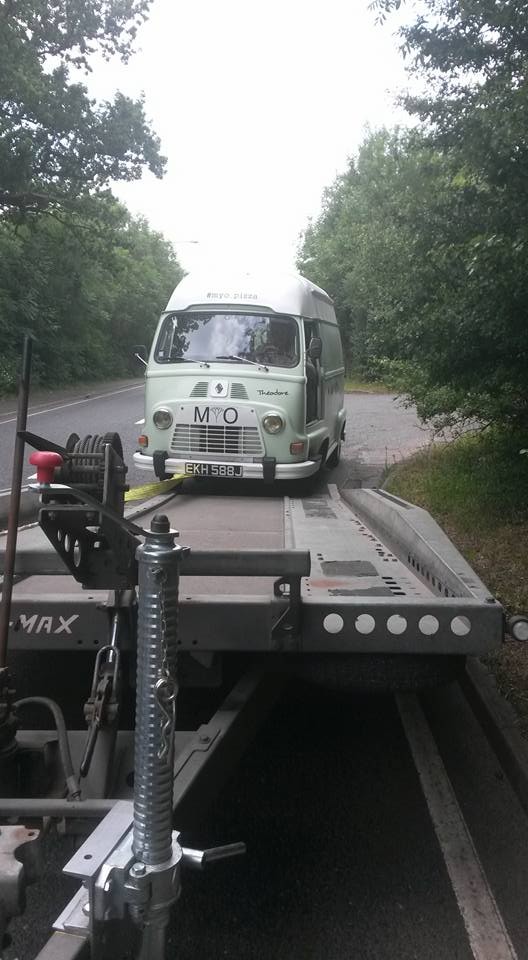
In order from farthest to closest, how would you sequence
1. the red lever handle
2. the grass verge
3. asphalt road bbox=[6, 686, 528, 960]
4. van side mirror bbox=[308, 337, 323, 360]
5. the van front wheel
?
1. the van front wheel
2. van side mirror bbox=[308, 337, 323, 360]
3. the grass verge
4. asphalt road bbox=[6, 686, 528, 960]
5. the red lever handle

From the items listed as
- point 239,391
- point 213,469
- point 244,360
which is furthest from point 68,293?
point 213,469

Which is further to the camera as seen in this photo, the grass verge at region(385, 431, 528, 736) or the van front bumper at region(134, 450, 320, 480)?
the van front bumper at region(134, 450, 320, 480)

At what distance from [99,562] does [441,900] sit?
166 cm

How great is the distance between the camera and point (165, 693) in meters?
1.87

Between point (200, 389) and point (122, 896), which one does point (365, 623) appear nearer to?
point (122, 896)

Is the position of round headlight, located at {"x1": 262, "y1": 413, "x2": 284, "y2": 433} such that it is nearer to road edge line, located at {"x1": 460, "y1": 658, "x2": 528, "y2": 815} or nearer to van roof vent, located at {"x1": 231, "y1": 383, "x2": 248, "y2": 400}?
van roof vent, located at {"x1": 231, "y1": 383, "x2": 248, "y2": 400}

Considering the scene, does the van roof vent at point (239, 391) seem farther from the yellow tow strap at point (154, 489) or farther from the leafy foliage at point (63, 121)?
the leafy foliage at point (63, 121)

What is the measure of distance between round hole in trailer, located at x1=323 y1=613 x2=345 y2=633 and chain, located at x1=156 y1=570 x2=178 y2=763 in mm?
1243

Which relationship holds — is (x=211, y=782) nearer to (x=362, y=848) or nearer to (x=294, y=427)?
(x=362, y=848)

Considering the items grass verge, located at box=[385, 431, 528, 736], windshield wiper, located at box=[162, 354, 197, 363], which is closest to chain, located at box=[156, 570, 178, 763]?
grass verge, located at box=[385, 431, 528, 736]

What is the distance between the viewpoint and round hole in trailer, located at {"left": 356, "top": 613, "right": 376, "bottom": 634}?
10.1ft

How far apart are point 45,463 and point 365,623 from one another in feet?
4.50

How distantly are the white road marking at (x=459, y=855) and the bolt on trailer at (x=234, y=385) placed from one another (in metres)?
4.16

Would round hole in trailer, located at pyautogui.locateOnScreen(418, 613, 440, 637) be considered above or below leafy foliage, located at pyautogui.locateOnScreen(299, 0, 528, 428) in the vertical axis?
below
